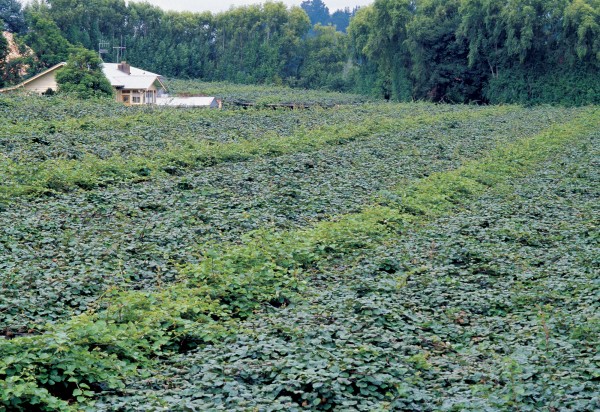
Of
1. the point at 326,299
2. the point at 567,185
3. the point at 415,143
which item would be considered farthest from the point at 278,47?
the point at 326,299

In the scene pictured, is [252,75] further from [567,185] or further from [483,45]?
[567,185]

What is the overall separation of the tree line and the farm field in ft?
105

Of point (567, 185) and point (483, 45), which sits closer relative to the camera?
point (567, 185)

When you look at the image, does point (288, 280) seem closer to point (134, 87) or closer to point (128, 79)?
point (134, 87)

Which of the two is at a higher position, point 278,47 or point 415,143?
point 278,47

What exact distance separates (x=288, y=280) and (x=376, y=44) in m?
48.9

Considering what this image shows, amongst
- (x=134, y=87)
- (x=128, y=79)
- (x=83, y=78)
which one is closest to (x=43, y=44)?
(x=134, y=87)

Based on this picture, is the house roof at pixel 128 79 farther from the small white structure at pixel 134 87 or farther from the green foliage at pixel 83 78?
the green foliage at pixel 83 78

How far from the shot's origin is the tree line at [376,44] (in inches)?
1914

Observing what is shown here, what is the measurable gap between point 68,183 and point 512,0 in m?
41.1

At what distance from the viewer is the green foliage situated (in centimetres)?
3478

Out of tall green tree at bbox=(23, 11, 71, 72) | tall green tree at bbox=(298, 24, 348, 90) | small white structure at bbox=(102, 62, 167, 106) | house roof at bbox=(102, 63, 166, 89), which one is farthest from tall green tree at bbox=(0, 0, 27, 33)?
tall green tree at bbox=(23, 11, 71, 72)

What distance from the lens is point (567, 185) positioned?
1598 cm

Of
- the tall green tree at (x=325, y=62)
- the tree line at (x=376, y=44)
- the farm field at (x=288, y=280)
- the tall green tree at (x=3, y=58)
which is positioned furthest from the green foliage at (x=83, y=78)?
the tall green tree at (x=325, y=62)
